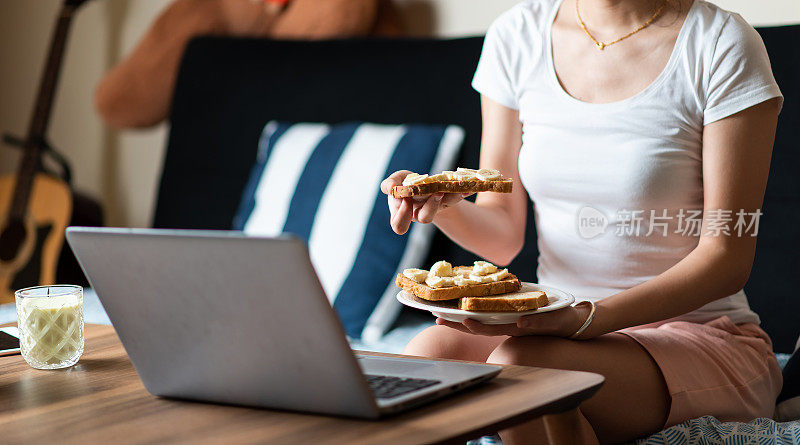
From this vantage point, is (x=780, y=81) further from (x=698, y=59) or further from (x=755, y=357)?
(x=755, y=357)

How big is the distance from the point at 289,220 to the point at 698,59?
92 cm

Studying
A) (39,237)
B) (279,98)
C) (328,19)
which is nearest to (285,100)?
(279,98)

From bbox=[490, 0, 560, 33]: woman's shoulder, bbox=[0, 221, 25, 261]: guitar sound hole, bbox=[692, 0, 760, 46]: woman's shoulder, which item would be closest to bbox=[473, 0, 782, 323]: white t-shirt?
bbox=[692, 0, 760, 46]: woman's shoulder

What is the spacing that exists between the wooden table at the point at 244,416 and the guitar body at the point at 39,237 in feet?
5.36

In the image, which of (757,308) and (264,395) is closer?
(264,395)

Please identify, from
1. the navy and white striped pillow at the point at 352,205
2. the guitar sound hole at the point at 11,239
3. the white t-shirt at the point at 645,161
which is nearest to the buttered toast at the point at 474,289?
the white t-shirt at the point at 645,161

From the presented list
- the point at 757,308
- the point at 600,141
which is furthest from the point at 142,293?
the point at 757,308

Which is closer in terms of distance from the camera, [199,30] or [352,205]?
[352,205]

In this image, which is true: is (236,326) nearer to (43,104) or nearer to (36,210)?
(36,210)

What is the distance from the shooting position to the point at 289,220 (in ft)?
6.28

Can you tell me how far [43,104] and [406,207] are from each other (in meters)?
1.83

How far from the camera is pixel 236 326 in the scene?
740 mm

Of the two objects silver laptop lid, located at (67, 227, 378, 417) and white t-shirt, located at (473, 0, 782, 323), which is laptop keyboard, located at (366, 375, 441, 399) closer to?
silver laptop lid, located at (67, 227, 378, 417)

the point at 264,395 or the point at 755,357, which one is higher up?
the point at 264,395
